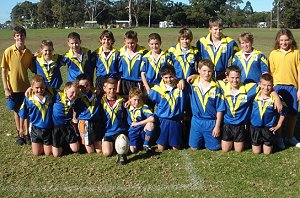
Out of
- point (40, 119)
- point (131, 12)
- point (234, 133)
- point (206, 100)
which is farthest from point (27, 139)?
point (131, 12)

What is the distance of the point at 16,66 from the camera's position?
6.15 m

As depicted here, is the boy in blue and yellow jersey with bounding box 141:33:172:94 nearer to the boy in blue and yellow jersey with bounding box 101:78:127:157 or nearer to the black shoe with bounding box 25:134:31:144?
the boy in blue and yellow jersey with bounding box 101:78:127:157

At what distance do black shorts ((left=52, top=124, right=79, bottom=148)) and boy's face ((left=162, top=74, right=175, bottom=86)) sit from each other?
5.14 ft

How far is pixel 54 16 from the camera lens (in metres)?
100

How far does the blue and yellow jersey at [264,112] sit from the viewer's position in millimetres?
5512

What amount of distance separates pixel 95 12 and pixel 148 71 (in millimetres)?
101164

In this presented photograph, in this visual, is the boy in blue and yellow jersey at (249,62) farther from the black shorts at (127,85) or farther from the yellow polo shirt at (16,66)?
the yellow polo shirt at (16,66)

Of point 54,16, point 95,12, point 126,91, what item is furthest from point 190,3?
point 126,91

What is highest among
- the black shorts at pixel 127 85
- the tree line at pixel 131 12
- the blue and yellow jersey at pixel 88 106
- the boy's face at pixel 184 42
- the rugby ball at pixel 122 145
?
the tree line at pixel 131 12

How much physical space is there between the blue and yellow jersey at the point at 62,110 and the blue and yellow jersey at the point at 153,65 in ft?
4.53

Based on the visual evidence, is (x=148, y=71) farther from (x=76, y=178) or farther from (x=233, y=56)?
(x=76, y=178)

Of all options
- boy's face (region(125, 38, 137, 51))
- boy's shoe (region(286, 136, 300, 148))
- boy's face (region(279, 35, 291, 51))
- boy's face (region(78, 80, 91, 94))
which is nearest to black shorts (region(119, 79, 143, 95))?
boy's face (region(125, 38, 137, 51))

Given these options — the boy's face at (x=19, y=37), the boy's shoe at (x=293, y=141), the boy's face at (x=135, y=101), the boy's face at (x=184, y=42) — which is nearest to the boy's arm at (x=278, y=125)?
the boy's shoe at (x=293, y=141)

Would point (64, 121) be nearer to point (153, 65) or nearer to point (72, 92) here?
point (72, 92)
